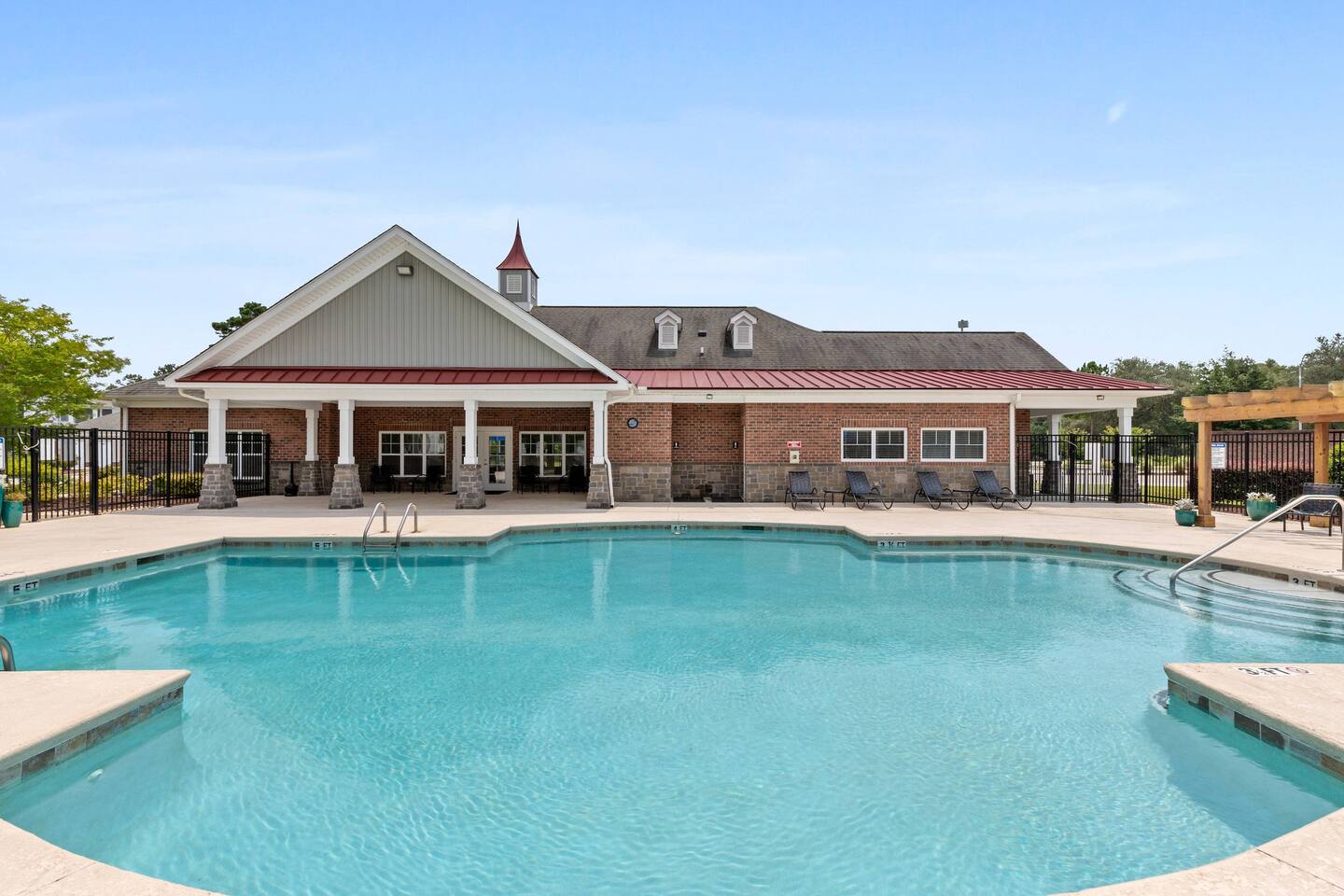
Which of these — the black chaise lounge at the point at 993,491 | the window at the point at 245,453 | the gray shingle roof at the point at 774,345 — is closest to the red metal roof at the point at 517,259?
the gray shingle roof at the point at 774,345

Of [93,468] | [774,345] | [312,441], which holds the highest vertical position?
[774,345]

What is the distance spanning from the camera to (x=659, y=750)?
14.7 feet

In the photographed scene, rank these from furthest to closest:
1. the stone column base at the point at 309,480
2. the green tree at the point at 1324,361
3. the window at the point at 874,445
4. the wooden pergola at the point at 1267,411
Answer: the green tree at the point at 1324,361 < the stone column base at the point at 309,480 < the window at the point at 874,445 < the wooden pergola at the point at 1267,411

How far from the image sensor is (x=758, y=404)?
19125 mm

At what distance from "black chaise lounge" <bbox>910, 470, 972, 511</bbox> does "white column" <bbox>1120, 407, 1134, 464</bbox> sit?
4858 millimetres

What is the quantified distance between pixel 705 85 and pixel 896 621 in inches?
378

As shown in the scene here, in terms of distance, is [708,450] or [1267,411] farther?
[708,450]

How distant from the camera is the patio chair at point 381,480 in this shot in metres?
22.3

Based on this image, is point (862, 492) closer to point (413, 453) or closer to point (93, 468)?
point (413, 453)

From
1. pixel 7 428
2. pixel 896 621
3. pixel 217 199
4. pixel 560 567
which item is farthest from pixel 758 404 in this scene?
pixel 7 428

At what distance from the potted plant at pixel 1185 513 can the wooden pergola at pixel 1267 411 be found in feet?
0.44

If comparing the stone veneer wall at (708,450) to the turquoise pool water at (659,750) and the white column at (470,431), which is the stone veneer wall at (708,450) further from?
the turquoise pool water at (659,750)

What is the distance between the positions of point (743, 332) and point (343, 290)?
41.8 feet

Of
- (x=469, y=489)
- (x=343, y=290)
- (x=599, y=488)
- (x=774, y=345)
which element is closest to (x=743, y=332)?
(x=774, y=345)
